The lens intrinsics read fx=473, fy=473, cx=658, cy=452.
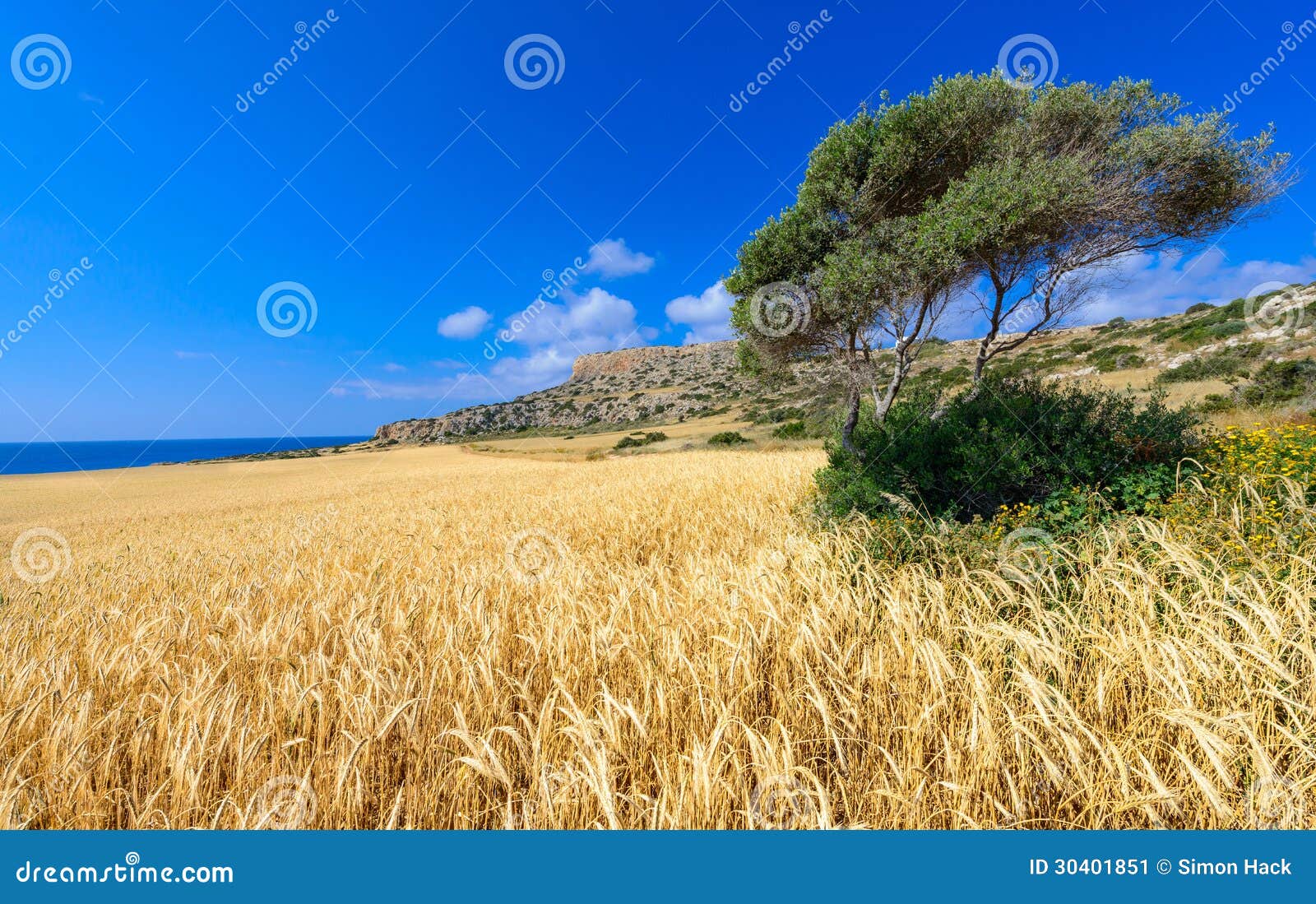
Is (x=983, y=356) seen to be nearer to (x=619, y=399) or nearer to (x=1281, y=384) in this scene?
(x=1281, y=384)

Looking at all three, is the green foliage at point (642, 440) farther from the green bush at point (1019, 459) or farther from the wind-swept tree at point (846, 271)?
the green bush at point (1019, 459)

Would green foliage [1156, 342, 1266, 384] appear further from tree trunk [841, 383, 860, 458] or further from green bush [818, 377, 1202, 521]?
green bush [818, 377, 1202, 521]

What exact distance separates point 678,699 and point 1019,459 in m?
5.77

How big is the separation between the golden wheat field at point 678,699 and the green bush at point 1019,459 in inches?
61.4

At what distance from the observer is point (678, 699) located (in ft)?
8.75

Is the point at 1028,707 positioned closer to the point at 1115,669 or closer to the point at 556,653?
the point at 1115,669


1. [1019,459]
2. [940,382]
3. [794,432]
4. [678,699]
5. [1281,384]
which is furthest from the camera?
[794,432]

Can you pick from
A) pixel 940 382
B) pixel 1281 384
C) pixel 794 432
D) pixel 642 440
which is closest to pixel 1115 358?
pixel 1281 384

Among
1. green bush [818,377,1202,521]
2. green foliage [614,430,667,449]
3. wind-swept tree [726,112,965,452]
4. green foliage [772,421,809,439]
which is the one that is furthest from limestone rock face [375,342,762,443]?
green bush [818,377,1202,521]

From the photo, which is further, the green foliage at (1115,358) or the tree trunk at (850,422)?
the green foliage at (1115,358)

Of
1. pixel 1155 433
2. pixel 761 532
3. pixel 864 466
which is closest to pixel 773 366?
pixel 864 466

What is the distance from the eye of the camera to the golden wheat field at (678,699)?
79.2 inches

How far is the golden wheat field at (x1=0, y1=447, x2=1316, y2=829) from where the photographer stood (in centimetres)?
201

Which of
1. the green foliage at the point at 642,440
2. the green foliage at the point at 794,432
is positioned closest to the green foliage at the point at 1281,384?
the green foliage at the point at 794,432
